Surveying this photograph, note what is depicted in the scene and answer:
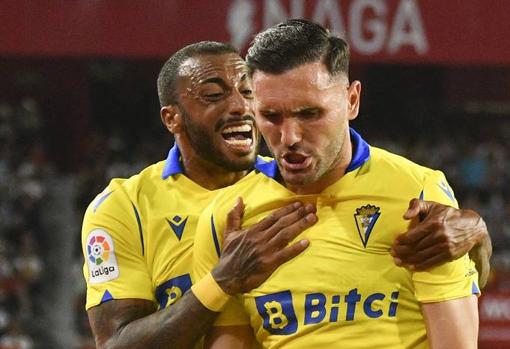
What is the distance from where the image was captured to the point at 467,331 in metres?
2.35

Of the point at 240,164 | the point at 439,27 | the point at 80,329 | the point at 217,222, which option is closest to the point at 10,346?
the point at 80,329

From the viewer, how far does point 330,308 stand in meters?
2.42

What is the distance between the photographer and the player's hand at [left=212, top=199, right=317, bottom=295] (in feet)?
8.20

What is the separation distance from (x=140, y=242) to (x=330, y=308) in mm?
985

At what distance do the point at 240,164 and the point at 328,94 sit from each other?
0.99m

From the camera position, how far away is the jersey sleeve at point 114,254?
3158mm

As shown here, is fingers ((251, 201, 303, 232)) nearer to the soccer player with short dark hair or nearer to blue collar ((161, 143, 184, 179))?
the soccer player with short dark hair

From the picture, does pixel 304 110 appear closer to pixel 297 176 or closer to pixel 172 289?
pixel 297 176

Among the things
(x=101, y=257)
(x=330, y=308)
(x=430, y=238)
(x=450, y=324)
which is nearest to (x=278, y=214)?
(x=330, y=308)

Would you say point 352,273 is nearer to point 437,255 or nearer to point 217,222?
point 437,255

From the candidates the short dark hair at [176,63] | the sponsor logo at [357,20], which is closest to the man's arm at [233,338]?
the short dark hair at [176,63]

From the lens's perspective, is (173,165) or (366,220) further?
(173,165)

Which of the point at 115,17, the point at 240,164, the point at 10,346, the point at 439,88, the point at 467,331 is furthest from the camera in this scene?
the point at 439,88

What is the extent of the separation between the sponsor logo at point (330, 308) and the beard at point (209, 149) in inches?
36.9
